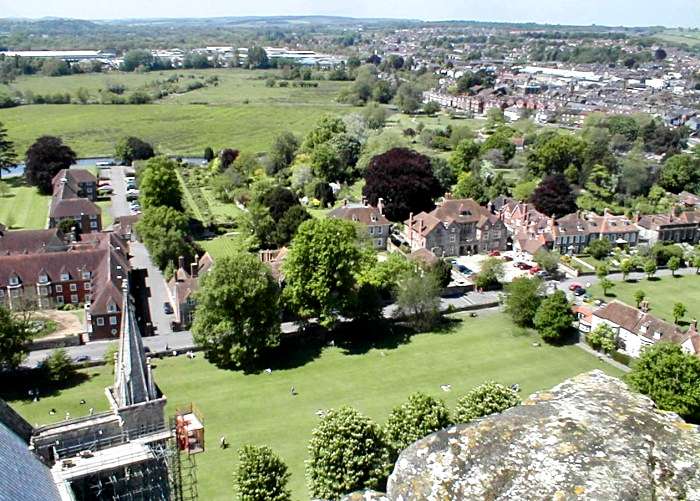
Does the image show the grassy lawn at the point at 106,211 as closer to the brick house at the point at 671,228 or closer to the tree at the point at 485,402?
the tree at the point at 485,402

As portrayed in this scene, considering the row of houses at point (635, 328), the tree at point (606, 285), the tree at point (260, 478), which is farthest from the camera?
the tree at point (606, 285)

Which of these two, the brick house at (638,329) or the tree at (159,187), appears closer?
the brick house at (638,329)

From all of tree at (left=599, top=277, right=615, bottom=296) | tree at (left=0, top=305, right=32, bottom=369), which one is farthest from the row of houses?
tree at (left=0, top=305, right=32, bottom=369)

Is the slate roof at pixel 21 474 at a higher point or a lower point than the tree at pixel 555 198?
higher

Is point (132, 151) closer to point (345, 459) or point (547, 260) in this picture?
point (547, 260)

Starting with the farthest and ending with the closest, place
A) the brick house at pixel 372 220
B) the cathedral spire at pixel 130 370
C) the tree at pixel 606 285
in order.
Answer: the brick house at pixel 372 220 < the tree at pixel 606 285 < the cathedral spire at pixel 130 370

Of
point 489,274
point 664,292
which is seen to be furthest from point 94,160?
point 664,292

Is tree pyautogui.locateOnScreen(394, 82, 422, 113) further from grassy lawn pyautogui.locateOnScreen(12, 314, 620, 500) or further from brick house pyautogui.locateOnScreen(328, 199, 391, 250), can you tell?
grassy lawn pyautogui.locateOnScreen(12, 314, 620, 500)

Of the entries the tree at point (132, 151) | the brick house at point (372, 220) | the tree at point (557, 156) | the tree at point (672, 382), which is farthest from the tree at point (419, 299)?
the tree at point (132, 151)
